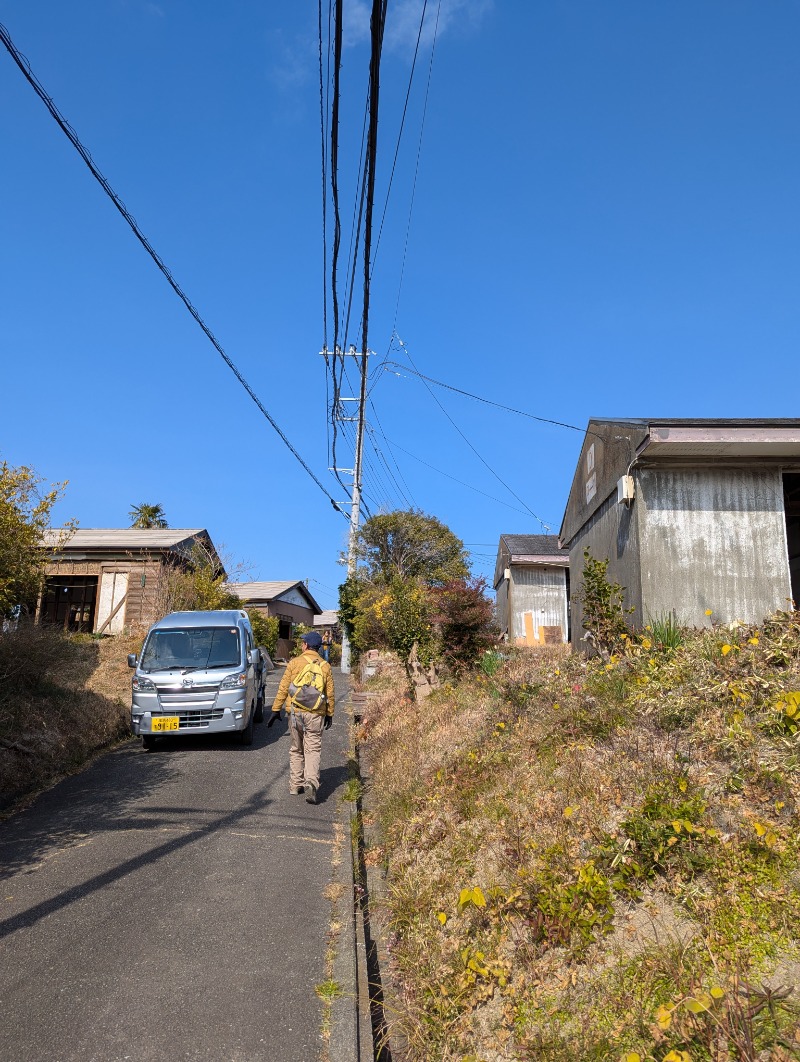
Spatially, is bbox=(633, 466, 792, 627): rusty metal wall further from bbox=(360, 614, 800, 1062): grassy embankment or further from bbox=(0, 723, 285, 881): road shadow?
bbox=(0, 723, 285, 881): road shadow

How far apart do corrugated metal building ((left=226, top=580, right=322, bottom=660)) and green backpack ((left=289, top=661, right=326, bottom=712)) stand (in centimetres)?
3024

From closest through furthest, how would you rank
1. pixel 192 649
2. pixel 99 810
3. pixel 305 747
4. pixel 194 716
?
pixel 99 810
pixel 305 747
pixel 194 716
pixel 192 649

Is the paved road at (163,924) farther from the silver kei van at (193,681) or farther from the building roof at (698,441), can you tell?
the building roof at (698,441)

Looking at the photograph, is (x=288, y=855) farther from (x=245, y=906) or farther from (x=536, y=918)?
(x=536, y=918)

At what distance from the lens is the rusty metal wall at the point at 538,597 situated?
76.9 feet

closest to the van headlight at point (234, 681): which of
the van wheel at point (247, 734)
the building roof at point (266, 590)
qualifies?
the van wheel at point (247, 734)

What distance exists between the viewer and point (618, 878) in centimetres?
360

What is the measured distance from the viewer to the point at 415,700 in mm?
11453

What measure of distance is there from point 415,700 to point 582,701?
536cm

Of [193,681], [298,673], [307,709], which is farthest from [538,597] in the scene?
[307,709]

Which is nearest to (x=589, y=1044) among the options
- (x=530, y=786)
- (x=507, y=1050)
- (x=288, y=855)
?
(x=507, y=1050)

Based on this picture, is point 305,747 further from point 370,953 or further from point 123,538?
point 123,538

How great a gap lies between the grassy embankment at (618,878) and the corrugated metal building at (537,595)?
16.8 metres

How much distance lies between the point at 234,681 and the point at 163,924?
6217mm
